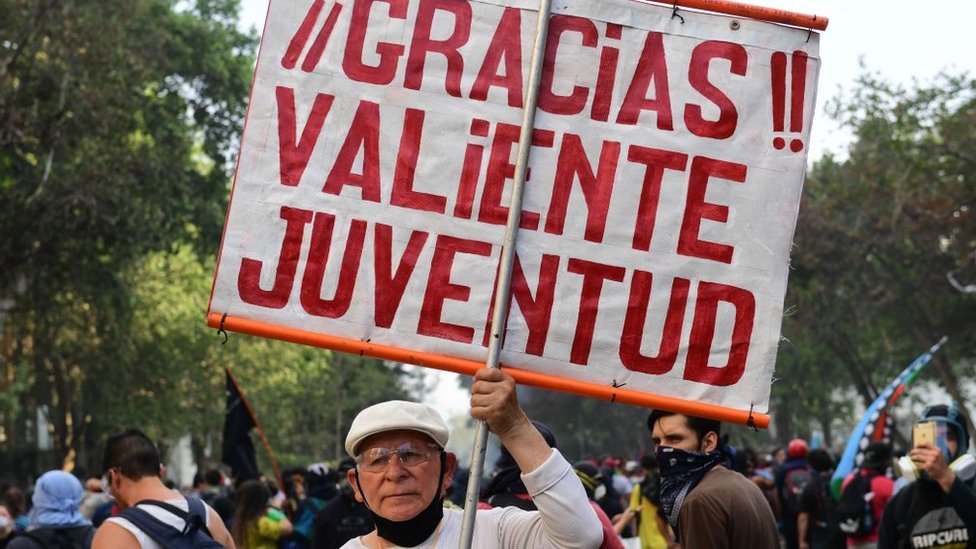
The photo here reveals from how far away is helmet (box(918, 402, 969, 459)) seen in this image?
25.1 ft

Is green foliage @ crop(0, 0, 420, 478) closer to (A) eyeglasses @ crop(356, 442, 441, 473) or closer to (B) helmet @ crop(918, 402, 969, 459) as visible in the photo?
(B) helmet @ crop(918, 402, 969, 459)

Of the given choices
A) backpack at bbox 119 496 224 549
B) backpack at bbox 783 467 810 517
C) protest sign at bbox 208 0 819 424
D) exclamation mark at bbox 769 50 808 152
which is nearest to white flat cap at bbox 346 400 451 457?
protest sign at bbox 208 0 819 424

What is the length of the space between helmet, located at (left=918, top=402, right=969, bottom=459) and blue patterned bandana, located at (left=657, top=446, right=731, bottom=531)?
2.04 m

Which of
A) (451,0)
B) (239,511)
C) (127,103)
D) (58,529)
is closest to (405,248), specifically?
(451,0)

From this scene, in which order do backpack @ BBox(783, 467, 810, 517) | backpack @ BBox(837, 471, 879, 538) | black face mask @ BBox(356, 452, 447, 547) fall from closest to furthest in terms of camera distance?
black face mask @ BBox(356, 452, 447, 547)
backpack @ BBox(837, 471, 879, 538)
backpack @ BBox(783, 467, 810, 517)

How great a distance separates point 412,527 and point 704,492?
→ 1.86m

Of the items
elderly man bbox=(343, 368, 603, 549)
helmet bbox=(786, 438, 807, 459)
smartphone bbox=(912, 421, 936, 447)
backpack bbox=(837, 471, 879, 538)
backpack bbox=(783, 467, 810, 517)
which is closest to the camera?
elderly man bbox=(343, 368, 603, 549)

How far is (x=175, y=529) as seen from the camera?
20.7 feet

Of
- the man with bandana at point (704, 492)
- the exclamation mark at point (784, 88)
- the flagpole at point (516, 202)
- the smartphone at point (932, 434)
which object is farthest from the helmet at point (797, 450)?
the flagpole at point (516, 202)

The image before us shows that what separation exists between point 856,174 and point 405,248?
32331mm

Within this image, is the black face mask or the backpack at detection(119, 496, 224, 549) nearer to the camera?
the black face mask

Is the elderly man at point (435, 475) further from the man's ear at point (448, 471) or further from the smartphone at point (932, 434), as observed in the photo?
the smartphone at point (932, 434)

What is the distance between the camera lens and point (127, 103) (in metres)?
26.5

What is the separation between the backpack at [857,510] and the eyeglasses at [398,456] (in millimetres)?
7971
